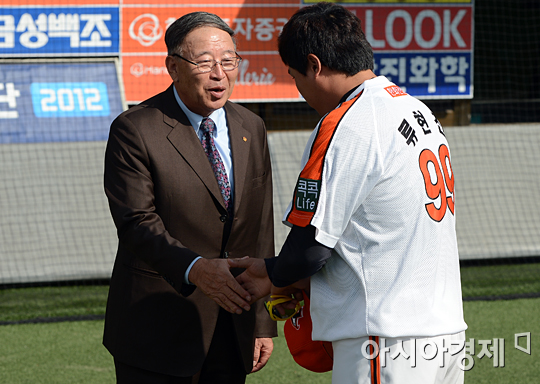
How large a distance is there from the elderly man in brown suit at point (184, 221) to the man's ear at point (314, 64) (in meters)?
0.56

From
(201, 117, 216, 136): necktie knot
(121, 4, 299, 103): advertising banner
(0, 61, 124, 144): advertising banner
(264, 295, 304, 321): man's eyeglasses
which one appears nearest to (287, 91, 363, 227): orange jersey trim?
(264, 295, 304, 321): man's eyeglasses

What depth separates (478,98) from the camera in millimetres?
10078

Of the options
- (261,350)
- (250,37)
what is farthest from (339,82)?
(250,37)

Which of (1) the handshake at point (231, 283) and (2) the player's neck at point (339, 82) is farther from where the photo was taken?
(1) the handshake at point (231, 283)

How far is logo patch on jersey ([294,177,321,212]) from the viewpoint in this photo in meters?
1.46

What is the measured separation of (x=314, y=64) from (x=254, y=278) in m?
0.71

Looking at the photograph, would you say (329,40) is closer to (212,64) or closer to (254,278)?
(212,64)

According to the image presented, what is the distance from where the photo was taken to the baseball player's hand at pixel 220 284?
1.92 metres

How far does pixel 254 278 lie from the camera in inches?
74.8

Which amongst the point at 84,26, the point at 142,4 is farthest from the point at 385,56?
the point at 84,26

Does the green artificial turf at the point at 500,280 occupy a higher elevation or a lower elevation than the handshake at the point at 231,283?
lower

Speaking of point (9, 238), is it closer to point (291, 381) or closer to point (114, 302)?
point (291, 381)

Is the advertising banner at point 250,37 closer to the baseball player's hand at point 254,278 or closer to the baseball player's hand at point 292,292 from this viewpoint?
the baseball player's hand at point 254,278

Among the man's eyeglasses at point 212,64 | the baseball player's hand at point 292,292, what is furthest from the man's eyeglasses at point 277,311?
the man's eyeglasses at point 212,64
